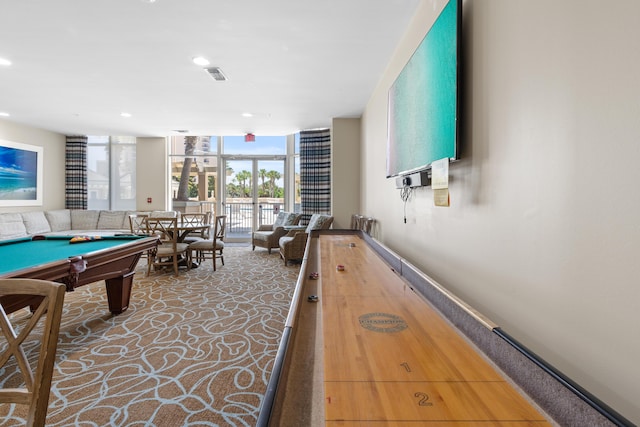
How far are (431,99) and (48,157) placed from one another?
8280 millimetres

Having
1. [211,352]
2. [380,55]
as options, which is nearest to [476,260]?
[211,352]

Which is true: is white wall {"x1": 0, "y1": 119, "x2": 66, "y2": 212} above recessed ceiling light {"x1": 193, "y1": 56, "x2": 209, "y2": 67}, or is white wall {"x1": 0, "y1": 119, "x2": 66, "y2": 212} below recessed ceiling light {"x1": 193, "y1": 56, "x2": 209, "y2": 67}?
below

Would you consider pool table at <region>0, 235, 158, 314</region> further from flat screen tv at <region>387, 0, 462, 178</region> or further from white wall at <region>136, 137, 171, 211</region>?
white wall at <region>136, 137, 171, 211</region>

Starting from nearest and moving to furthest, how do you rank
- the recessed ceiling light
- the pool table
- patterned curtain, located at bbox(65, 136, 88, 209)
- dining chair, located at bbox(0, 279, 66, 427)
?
dining chair, located at bbox(0, 279, 66, 427) → the pool table → the recessed ceiling light → patterned curtain, located at bbox(65, 136, 88, 209)

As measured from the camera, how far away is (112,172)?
7.80 metres

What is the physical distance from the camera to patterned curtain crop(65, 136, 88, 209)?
7.43 metres

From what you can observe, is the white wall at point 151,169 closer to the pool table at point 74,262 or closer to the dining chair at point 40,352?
the pool table at point 74,262

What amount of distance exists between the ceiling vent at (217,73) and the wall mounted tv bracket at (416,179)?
2.45m

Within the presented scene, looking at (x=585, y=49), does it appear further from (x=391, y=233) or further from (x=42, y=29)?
(x=42, y=29)

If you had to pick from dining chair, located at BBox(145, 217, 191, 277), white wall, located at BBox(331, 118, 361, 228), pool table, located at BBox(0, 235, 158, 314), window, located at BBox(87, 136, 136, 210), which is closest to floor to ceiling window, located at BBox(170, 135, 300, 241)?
window, located at BBox(87, 136, 136, 210)

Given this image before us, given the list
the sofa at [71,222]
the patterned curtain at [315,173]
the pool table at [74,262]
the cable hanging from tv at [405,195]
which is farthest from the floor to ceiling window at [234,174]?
the cable hanging from tv at [405,195]

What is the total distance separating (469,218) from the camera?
165 cm

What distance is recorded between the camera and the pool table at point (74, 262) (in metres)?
2.02

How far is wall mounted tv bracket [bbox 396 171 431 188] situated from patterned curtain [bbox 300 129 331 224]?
14.1ft
